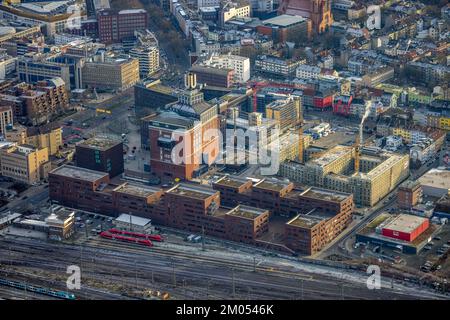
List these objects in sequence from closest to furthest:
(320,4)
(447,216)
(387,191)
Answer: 1. (447,216)
2. (387,191)
3. (320,4)

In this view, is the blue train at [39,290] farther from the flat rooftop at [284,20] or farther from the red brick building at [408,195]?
the flat rooftop at [284,20]

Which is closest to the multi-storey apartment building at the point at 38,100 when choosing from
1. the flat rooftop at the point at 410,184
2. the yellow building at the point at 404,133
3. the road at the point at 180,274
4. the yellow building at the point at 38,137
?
the yellow building at the point at 38,137

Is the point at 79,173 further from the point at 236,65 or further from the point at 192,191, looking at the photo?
the point at 236,65

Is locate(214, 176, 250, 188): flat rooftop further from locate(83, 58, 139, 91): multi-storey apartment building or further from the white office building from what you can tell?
locate(83, 58, 139, 91): multi-storey apartment building

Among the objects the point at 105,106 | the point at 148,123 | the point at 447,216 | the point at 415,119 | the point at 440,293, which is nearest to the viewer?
the point at 440,293

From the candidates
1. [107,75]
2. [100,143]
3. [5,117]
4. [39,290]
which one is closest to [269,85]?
[107,75]

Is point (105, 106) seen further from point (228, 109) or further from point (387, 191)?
point (387, 191)

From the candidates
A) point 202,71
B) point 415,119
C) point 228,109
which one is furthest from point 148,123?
point 415,119
